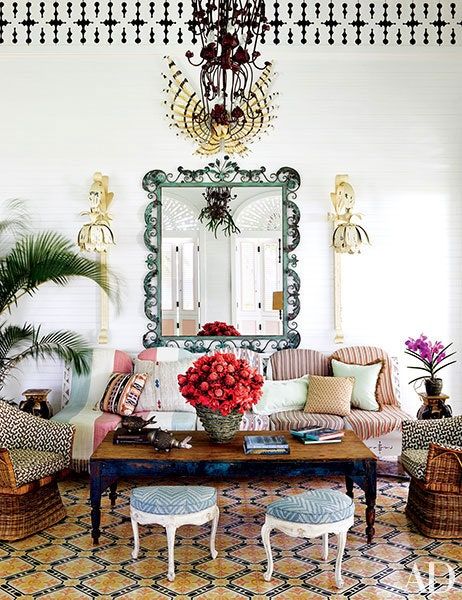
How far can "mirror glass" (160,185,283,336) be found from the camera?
7176mm

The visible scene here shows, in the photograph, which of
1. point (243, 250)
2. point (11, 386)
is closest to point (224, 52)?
point (243, 250)

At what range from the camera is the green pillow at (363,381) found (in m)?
6.61

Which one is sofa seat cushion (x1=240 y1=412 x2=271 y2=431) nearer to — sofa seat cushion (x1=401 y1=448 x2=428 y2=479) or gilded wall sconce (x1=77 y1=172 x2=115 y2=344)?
sofa seat cushion (x1=401 y1=448 x2=428 y2=479)

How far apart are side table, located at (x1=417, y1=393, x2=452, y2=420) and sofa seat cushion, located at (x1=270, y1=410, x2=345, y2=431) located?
2.49ft

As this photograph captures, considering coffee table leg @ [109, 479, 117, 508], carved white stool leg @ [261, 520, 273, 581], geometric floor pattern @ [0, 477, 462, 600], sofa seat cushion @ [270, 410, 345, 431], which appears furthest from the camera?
sofa seat cushion @ [270, 410, 345, 431]

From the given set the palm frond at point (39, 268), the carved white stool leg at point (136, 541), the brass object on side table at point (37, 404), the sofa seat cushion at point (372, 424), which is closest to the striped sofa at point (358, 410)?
the sofa seat cushion at point (372, 424)

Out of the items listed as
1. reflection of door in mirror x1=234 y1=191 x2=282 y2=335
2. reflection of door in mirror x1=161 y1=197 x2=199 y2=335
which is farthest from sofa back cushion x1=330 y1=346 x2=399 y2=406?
reflection of door in mirror x1=161 y1=197 x2=199 y2=335

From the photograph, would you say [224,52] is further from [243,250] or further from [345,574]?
[243,250]

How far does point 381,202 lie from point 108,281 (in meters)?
2.66

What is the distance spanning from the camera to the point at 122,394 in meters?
6.41

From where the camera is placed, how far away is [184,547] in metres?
4.63

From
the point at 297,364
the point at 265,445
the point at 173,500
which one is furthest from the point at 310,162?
the point at 173,500

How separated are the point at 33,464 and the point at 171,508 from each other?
116 cm

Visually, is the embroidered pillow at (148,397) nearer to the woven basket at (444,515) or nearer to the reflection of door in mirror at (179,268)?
the reflection of door in mirror at (179,268)
